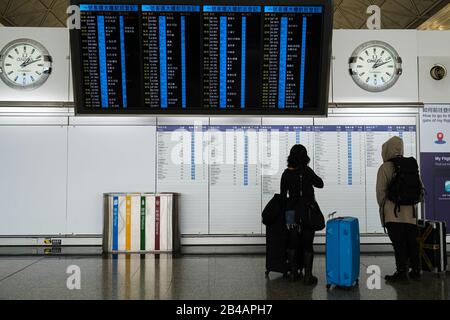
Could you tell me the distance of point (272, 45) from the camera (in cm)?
569

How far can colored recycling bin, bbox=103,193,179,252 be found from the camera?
6.42 meters

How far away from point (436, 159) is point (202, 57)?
4.06 m

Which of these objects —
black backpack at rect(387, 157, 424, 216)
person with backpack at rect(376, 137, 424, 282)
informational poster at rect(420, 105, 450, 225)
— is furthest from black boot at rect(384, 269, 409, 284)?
informational poster at rect(420, 105, 450, 225)

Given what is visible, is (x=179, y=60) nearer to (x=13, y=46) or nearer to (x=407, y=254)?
(x=13, y=46)

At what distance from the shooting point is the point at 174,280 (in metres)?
4.86

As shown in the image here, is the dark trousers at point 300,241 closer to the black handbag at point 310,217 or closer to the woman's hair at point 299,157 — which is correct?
the black handbag at point 310,217

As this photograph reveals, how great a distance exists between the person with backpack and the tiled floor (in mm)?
261

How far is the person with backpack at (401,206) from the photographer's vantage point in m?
4.80

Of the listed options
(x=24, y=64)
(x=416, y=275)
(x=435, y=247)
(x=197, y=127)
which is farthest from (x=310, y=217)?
(x=24, y=64)

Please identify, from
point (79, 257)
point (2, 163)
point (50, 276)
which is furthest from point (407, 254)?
point (2, 163)

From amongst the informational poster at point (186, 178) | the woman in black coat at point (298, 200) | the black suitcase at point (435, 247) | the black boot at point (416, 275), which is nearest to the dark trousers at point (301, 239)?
the woman in black coat at point (298, 200)

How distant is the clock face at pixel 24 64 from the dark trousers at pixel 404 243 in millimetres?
5440

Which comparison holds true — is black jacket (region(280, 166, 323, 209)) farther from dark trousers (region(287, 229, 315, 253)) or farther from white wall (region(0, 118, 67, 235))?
white wall (region(0, 118, 67, 235))

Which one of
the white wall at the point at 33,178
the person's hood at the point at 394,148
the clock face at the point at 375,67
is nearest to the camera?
the person's hood at the point at 394,148
